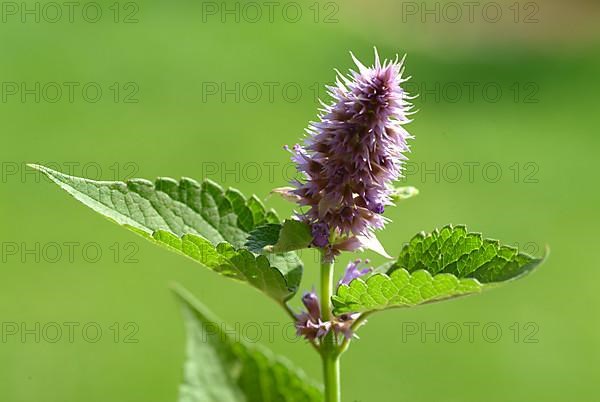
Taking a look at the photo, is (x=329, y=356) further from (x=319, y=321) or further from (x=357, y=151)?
(x=357, y=151)

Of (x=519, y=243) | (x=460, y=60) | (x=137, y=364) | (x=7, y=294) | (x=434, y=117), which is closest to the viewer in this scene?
(x=137, y=364)

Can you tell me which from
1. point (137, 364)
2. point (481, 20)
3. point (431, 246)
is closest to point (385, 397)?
point (137, 364)

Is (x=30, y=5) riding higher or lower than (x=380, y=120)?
higher

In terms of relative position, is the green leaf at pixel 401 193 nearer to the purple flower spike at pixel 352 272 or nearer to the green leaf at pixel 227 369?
the purple flower spike at pixel 352 272

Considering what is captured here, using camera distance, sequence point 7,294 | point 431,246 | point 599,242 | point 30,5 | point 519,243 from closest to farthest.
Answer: point 431,246 → point 7,294 → point 519,243 → point 599,242 → point 30,5

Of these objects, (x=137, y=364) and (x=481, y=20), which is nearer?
(x=137, y=364)

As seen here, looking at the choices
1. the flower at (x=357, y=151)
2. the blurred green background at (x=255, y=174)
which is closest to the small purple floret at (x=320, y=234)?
the flower at (x=357, y=151)

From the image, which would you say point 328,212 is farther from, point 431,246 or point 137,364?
point 137,364
